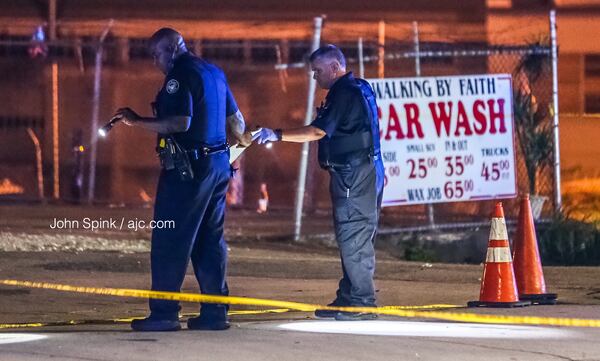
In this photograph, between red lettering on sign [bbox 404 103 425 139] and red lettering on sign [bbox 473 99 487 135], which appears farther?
red lettering on sign [bbox 473 99 487 135]

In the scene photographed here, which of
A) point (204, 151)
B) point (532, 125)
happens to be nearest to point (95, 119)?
point (532, 125)

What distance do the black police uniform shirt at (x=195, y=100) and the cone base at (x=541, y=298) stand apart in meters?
2.73

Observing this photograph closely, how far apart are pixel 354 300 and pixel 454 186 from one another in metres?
5.85

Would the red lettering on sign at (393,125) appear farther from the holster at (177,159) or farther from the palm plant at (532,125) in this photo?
the holster at (177,159)

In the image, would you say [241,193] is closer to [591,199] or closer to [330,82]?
[591,199]

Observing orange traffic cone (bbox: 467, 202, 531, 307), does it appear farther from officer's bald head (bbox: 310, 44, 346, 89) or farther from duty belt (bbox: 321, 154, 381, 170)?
officer's bald head (bbox: 310, 44, 346, 89)

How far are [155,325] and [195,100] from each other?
1.29 meters

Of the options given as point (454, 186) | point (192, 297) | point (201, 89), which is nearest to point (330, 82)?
point (201, 89)

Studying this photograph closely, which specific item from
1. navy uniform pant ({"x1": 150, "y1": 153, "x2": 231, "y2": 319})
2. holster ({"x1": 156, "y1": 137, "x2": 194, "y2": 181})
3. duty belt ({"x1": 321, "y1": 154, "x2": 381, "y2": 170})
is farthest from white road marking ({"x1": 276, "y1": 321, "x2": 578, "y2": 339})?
holster ({"x1": 156, "y1": 137, "x2": 194, "y2": 181})

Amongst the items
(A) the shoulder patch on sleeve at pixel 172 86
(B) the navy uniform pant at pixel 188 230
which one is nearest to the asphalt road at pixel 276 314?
(B) the navy uniform pant at pixel 188 230

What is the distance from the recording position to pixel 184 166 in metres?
8.19

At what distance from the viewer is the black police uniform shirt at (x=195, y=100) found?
8188 millimetres

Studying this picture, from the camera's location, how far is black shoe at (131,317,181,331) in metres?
8.23

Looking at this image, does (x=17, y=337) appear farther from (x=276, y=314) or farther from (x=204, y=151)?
(x=276, y=314)
